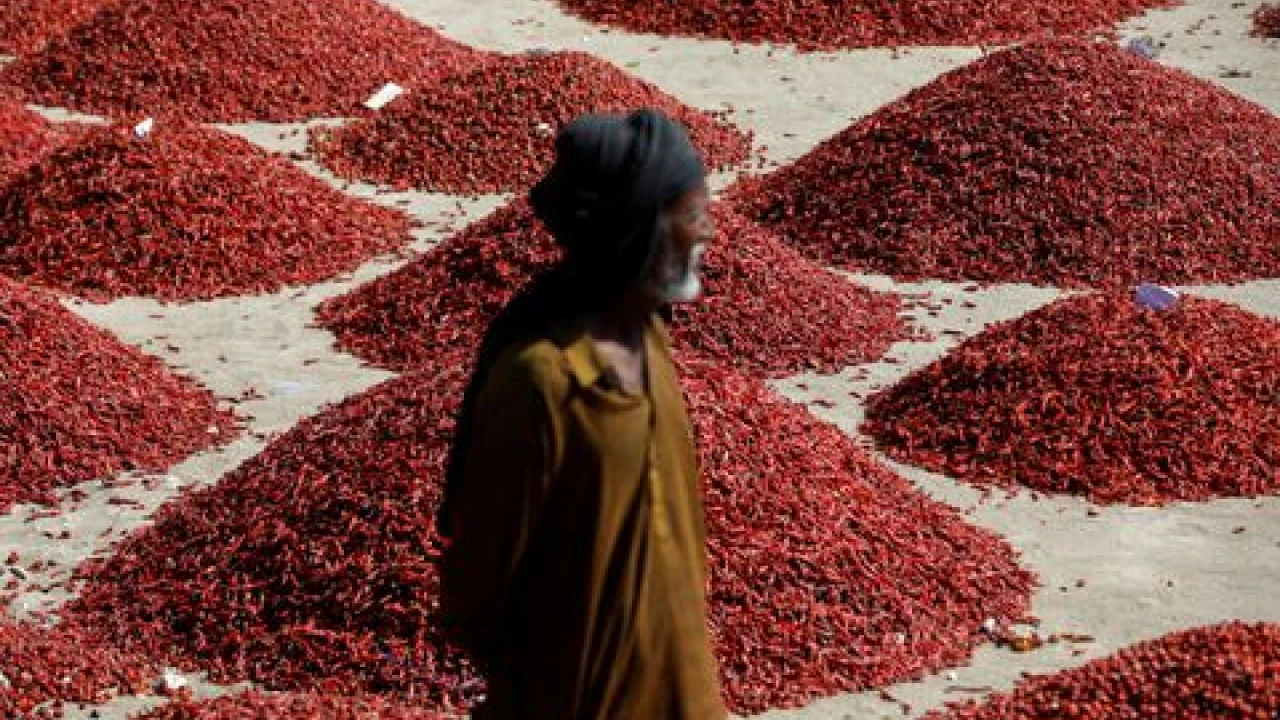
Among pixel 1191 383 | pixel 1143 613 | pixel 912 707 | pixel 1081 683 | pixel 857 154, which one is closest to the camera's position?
pixel 1081 683

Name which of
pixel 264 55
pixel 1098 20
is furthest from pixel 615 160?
pixel 1098 20

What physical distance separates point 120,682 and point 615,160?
4.20m

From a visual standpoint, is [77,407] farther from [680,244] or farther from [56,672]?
[680,244]

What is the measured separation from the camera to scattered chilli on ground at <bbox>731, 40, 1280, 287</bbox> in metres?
13.1

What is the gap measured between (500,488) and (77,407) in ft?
20.6

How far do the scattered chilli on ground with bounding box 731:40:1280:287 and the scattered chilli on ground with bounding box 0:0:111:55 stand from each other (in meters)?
5.85

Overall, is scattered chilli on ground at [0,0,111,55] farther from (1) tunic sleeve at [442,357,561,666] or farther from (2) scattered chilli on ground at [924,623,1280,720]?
(1) tunic sleeve at [442,357,561,666]

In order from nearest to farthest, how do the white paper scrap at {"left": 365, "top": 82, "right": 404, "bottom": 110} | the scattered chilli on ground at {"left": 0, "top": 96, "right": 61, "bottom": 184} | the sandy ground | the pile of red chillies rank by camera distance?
the pile of red chillies
the sandy ground
the scattered chilli on ground at {"left": 0, "top": 96, "right": 61, "bottom": 184}
the white paper scrap at {"left": 365, "top": 82, "right": 404, "bottom": 110}

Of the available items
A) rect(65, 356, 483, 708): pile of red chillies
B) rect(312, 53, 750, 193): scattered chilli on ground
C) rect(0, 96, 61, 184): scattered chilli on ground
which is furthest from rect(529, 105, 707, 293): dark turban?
rect(0, 96, 61, 184): scattered chilli on ground

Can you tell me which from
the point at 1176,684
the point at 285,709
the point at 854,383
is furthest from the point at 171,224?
the point at 1176,684

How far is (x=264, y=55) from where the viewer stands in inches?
651

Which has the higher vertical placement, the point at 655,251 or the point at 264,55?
the point at 655,251

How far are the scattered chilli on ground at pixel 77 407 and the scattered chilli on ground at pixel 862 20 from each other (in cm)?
764

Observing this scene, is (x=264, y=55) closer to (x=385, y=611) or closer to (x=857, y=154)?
(x=857, y=154)
